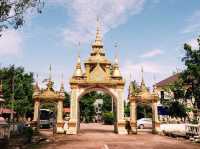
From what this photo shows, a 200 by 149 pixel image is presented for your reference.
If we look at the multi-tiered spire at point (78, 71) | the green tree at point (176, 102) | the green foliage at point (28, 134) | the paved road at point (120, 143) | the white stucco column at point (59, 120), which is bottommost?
the paved road at point (120, 143)

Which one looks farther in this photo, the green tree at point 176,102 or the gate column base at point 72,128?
the green tree at point 176,102

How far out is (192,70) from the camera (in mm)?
31094

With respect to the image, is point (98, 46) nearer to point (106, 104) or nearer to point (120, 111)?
point (120, 111)

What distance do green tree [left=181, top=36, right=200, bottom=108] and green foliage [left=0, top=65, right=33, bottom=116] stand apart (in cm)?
2758

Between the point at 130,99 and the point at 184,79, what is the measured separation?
558 cm

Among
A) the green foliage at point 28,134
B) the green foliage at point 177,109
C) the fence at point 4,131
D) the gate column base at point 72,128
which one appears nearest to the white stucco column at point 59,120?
the gate column base at point 72,128

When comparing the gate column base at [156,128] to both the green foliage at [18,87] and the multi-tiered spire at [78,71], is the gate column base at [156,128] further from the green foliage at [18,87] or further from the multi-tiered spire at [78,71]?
the green foliage at [18,87]

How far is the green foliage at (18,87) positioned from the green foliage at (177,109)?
2293cm

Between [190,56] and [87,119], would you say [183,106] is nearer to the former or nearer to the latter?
[190,56]

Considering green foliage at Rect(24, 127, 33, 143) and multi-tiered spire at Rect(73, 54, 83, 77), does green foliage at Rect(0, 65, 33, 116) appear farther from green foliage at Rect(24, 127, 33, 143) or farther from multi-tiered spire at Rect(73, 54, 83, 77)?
green foliage at Rect(24, 127, 33, 143)

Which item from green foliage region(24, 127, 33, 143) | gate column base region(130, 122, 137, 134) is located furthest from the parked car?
green foliage region(24, 127, 33, 143)

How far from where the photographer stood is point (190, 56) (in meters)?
31.7

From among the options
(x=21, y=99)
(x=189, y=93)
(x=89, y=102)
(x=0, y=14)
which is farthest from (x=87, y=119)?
(x=0, y=14)

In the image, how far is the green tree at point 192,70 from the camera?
31.0 metres
